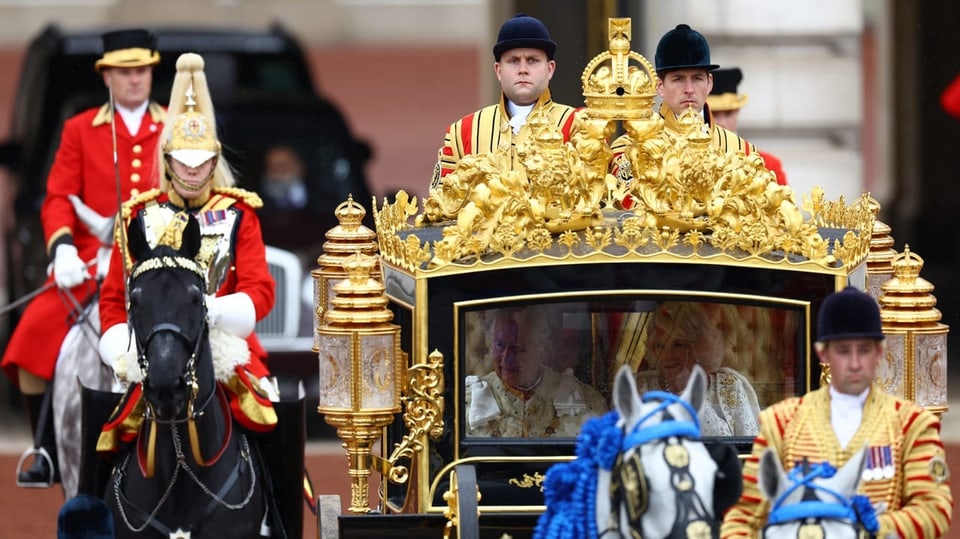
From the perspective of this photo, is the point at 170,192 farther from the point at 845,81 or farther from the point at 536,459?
the point at 845,81

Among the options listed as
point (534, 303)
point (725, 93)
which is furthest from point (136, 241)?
point (725, 93)

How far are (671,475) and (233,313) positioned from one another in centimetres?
269

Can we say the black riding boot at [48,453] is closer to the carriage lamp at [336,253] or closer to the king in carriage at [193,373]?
the king in carriage at [193,373]

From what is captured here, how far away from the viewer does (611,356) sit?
313 inches

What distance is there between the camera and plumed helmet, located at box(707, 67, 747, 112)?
1164 centimetres

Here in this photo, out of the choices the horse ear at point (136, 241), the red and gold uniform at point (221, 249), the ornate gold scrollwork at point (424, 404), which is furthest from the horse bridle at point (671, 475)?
the red and gold uniform at point (221, 249)

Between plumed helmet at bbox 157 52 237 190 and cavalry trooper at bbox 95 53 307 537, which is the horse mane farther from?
plumed helmet at bbox 157 52 237 190

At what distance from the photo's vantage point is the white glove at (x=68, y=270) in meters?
11.1

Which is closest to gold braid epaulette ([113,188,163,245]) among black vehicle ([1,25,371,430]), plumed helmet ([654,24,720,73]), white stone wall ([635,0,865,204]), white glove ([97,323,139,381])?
white glove ([97,323,139,381])

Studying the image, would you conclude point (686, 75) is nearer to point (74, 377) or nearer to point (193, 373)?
point (193, 373)

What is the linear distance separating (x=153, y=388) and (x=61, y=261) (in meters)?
3.46

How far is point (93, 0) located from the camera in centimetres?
3041

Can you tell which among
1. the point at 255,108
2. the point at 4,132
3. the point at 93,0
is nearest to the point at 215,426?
the point at 255,108

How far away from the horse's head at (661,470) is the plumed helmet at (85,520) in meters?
2.03
